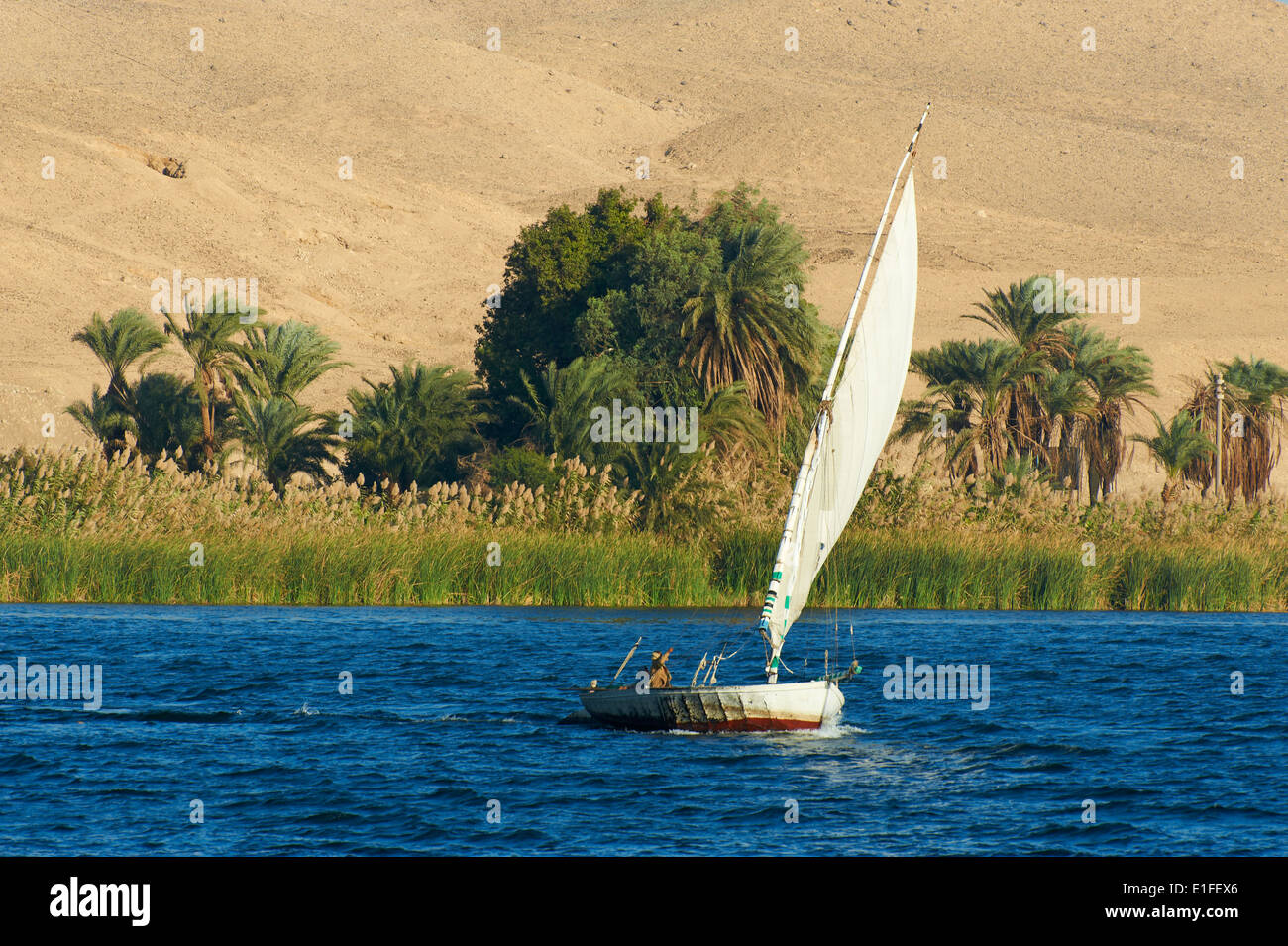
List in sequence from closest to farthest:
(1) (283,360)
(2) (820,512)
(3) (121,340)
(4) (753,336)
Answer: (2) (820,512)
(4) (753,336)
(1) (283,360)
(3) (121,340)

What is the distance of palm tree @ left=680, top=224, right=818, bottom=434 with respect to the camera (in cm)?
5219

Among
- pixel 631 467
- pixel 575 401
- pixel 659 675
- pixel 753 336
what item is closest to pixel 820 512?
pixel 659 675

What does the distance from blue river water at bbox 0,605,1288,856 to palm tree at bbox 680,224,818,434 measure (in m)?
17.0

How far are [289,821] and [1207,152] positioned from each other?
585 feet

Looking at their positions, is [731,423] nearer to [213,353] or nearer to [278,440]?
[278,440]


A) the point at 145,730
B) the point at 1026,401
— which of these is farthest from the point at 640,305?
the point at 145,730

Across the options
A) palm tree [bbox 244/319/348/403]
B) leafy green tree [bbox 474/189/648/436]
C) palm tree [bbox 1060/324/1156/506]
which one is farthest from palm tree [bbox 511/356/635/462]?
palm tree [bbox 1060/324/1156/506]

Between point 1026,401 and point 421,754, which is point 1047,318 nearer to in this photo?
point 1026,401

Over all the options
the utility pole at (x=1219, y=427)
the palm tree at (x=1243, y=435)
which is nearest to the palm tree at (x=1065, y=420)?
the palm tree at (x=1243, y=435)

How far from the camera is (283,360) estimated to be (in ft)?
185

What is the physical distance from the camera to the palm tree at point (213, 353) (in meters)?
55.8

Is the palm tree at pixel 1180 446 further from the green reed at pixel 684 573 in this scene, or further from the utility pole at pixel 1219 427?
the green reed at pixel 684 573

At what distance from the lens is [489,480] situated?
166 ft

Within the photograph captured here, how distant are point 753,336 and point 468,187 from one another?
10858cm
